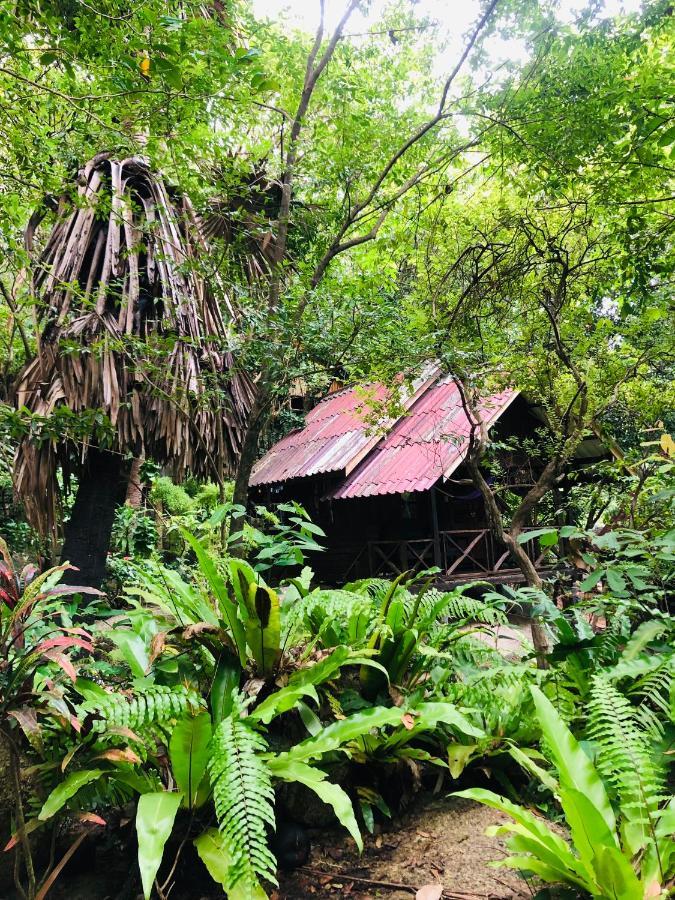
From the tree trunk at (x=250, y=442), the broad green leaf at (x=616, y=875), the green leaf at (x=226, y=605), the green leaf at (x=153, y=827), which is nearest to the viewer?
the broad green leaf at (x=616, y=875)

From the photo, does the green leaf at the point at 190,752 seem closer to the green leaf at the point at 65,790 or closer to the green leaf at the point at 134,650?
the green leaf at the point at 65,790

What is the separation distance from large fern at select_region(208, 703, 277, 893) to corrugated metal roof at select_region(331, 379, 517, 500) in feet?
19.8

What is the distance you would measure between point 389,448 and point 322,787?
806cm

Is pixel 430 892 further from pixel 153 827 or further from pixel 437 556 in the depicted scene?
pixel 437 556

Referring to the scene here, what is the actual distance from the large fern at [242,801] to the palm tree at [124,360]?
10.8ft

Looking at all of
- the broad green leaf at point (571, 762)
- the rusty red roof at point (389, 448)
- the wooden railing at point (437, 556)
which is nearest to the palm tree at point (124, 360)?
the rusty red roof at point (389, 448)

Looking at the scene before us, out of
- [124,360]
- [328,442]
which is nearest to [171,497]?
[328,442]

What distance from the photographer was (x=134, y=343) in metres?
4.43

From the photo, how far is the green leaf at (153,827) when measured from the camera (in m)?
1.37

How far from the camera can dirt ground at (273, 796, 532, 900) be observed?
1684 mm

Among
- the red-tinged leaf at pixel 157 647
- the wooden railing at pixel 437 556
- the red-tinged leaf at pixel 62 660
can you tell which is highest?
the red-tinged leaf at pixel 62 660

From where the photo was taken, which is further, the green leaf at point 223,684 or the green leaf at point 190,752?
the green leaf at point 223,684

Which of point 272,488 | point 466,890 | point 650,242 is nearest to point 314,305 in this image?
point 650,242

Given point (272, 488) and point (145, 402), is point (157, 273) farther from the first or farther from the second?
point (272, 488)
